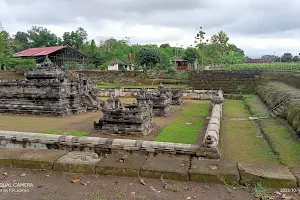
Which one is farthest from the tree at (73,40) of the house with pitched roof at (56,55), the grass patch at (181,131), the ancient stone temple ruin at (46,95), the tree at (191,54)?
the grass patch at (181,131)

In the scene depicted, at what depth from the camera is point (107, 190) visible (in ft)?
13.3

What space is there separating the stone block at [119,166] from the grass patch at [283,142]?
12.5ft

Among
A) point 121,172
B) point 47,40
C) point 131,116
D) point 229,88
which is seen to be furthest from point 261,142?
point 47,40

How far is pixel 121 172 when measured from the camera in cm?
453

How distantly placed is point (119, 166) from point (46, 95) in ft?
38.9

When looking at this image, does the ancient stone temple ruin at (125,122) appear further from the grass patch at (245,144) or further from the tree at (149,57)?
the tree at (149,57)

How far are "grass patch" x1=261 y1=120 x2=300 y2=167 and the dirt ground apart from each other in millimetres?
3206

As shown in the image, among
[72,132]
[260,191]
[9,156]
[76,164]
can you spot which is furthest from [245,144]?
[9,156]

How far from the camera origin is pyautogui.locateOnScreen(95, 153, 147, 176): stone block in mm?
4516

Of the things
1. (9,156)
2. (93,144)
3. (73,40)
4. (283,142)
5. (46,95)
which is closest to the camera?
(9,156)

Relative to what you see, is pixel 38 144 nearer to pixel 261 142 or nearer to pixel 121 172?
pixel 121 172

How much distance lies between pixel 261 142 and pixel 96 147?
5.22 m

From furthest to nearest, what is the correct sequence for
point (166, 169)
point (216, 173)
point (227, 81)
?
point (227, 81)
point (166, 169)
point (216, 173)

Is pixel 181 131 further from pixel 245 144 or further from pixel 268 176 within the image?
pixel 268 176
